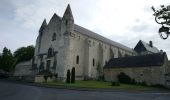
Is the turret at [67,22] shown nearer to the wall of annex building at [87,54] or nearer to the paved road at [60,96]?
the wall of annex building at [87,54]

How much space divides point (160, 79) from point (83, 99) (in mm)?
34117

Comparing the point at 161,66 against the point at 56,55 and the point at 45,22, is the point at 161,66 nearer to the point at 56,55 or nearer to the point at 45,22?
the point at 56,55

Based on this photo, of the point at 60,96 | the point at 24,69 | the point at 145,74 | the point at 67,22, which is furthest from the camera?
the point at 24,69

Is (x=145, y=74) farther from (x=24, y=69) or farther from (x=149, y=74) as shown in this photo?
(x=24, y=69)

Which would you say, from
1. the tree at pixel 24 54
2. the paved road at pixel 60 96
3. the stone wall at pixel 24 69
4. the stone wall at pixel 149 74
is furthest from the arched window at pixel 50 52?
the paved road at pixel 60 96

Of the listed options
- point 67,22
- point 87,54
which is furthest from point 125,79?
point 67,22

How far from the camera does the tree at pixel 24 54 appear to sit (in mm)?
72562

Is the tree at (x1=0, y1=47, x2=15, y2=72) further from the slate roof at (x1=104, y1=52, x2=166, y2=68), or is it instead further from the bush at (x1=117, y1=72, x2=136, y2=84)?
A: the bush at (x1=117, y1=72, x2=136, y2=84)

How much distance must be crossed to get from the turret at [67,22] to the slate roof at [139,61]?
52.6 ft

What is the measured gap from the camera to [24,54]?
73188 millimetres

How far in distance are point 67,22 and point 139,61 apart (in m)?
20.0

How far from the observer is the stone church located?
4653 cm

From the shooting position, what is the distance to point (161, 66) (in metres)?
45.6

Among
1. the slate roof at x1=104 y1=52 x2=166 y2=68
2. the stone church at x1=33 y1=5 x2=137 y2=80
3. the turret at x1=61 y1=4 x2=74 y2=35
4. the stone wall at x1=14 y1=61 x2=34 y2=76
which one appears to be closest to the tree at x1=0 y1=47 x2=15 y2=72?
the stone wall at x1=14 y1=61 x2=34 y2=76
